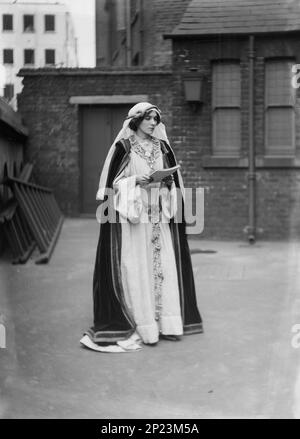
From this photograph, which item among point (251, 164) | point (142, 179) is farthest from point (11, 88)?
point (142, 179)

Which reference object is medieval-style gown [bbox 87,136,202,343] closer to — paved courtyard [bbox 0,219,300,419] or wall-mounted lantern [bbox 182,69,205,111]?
paved courtyard [bbox 0,219,300,419]

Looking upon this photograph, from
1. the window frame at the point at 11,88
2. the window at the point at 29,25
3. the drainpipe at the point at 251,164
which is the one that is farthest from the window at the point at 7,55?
the window at the point at 29,25

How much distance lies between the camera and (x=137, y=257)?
555 cm

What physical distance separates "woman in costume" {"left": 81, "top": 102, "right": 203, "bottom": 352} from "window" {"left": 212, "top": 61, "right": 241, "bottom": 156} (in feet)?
23.2

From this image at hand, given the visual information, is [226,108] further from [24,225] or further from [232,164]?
[24,225]

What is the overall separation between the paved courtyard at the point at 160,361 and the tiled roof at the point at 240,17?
5.48m

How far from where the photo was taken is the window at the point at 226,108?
12.5 metres

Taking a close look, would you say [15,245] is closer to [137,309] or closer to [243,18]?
[137,309]

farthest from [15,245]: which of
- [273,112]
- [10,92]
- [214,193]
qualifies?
[10,92]

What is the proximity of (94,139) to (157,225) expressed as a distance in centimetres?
1002

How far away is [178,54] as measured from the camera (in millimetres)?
12602

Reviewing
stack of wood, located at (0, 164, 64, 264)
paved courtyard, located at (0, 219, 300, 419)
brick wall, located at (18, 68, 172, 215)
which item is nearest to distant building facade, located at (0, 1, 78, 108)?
brick wall, located at (18, 68, 172, 215)

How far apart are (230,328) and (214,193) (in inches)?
266

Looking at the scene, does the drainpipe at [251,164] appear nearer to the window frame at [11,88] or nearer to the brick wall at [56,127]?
the brick wall at [56,127]
